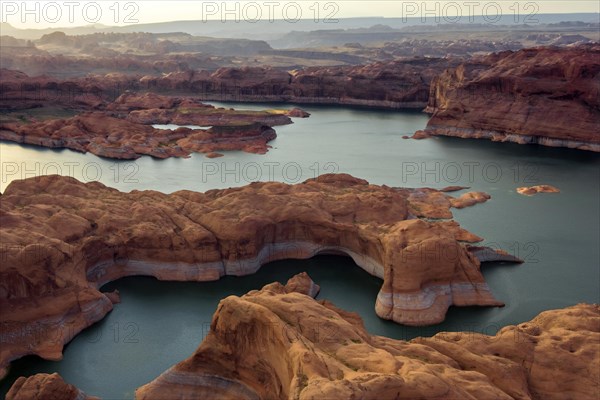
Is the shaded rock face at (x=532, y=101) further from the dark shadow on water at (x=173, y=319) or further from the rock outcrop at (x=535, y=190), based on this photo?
the dark shadow on water at (x=173, y=319)

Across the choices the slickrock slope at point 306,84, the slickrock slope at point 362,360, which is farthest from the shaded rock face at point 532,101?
the slickrock slope at point 362,360

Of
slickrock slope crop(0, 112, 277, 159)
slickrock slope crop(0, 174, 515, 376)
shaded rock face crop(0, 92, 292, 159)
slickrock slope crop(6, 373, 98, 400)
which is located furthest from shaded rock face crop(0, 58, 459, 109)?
slickrock slope crop(6, 373, 98, 400)

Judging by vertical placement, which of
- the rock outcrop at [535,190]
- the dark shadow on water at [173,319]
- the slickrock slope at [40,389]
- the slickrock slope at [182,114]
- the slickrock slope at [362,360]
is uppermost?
the slickrock slope at [182,114]

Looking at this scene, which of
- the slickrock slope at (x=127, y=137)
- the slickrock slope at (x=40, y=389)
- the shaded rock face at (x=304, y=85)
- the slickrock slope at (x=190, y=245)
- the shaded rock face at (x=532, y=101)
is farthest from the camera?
the shaded rock face at (x=304, y=85)

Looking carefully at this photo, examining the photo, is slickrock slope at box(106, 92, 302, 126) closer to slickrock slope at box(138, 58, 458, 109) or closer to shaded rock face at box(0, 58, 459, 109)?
shaded rock face at box(0, 58, 459, 109)

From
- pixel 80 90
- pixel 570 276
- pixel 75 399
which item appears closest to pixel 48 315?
pixel 75 399
